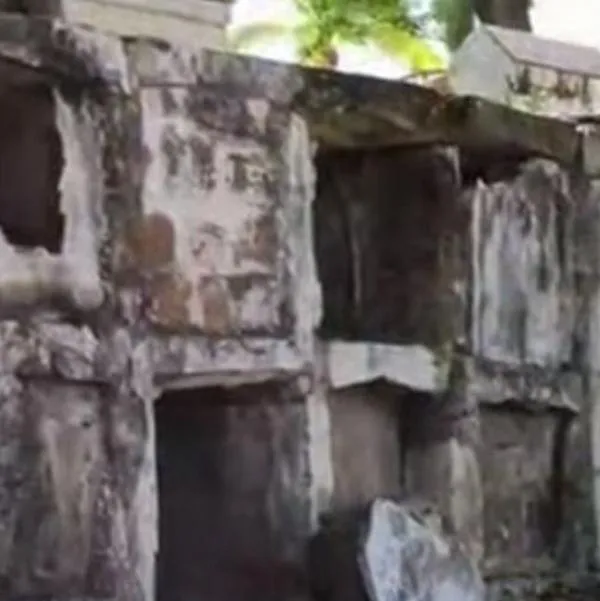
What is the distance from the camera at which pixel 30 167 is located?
2016 millimetres

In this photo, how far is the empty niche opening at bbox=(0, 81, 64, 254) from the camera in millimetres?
1997

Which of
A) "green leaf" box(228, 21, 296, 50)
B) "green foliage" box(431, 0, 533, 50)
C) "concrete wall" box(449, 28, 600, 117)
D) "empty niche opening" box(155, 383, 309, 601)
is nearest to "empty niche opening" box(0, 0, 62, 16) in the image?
"empty niche opening" box(155, 383, 309, 601)

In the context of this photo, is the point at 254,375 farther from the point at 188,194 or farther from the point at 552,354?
the point at 552,354

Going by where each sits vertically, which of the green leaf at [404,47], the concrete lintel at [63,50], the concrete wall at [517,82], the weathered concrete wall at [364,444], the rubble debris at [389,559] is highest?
the green leaf at [404,47]

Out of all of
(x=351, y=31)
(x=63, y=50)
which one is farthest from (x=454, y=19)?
(x=63, y=50)

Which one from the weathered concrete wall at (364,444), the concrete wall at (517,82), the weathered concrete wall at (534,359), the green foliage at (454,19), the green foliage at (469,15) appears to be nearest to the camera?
the weathered concrete wall at (364,444)

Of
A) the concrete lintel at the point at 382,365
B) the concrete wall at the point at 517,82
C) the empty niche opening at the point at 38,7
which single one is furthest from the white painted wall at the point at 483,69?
the empty niche opening at the point at 38,7

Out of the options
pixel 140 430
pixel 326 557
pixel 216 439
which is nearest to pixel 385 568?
pixel 326 557

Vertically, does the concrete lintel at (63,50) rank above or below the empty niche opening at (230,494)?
above

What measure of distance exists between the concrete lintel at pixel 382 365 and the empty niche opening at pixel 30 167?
0.49 metres

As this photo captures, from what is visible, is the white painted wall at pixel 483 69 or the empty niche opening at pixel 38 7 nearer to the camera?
the empty niche opening at pixel 38 7

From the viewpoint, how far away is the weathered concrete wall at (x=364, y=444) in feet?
7.97

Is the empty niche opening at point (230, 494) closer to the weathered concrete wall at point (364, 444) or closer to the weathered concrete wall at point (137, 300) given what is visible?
the weathered concrete wall at point (137, 300)

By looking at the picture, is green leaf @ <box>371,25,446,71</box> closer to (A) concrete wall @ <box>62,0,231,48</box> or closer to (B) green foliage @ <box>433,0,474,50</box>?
(B) green foliage @ <box>433,0,474,50</box>
